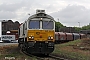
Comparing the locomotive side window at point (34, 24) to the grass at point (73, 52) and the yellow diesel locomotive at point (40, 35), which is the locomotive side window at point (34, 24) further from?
the grass at point (73, 52)

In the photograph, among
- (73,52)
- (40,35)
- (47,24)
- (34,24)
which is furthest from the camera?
(73,52)

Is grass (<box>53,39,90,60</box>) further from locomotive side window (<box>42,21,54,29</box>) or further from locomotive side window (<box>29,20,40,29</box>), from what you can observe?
locomotive side window (<box>29,20,40,29</box>)

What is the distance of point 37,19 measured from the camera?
22.6 meters

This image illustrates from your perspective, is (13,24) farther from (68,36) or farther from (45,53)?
(45,53)

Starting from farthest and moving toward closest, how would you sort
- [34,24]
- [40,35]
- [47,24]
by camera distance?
[47,24]
[34,24]
[40,35]

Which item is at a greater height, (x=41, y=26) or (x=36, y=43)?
(x=41, y=26)

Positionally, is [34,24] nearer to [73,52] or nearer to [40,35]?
[40,35]

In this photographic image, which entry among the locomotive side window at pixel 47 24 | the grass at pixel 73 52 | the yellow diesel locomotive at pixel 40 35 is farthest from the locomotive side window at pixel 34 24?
the grass at pixel 73 52

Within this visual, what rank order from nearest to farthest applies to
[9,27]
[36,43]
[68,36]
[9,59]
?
[9,59] < [36,43] < [68,36] < [9,27]

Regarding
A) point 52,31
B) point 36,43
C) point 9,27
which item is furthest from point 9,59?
point 9,27

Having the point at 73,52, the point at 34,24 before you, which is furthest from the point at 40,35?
the point at 73,52

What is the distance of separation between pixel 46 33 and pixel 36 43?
1.22 metres

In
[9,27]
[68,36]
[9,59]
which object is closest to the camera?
[9,59]

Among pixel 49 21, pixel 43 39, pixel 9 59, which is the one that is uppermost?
pixel 49 21
